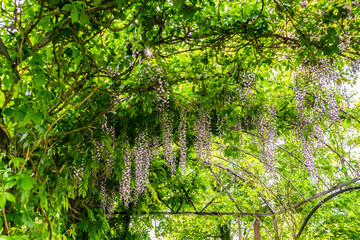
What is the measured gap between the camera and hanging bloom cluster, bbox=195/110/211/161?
2.70 metres

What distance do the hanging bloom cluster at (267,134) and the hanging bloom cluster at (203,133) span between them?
1.78 ft

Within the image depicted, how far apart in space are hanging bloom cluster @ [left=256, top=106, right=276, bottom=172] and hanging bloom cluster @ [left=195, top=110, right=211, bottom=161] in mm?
542

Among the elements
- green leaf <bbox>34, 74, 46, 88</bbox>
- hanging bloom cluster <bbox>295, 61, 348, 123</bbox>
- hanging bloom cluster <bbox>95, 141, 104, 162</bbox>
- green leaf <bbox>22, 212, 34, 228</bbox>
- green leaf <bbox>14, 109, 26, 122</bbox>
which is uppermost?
hanging bloom cluster <bbox>295, 61, 348, 123</bbox>

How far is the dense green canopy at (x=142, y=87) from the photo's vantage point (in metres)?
1.51

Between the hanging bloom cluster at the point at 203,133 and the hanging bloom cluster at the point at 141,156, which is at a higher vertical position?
the hanging bloom cluster at the point at 203,133

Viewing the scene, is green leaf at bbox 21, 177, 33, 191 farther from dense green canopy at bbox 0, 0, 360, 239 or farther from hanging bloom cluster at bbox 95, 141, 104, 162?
hanging bloom cluster at bbox 95, 141, 104, 162

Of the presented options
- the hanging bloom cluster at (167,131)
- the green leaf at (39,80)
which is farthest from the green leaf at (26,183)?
the hanging bloom cluster at (167,131)

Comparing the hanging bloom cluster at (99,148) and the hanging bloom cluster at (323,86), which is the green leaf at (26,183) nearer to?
the hanging bloom cluster at (99,148)

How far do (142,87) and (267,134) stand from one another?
4.88 ft

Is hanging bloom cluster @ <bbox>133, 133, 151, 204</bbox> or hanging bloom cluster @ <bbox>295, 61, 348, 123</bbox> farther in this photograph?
hanging bloom cluster @ <bbox>133, 133, 151, 204</bbox>

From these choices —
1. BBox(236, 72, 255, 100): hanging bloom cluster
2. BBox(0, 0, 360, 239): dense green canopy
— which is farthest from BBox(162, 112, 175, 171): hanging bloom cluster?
BBox(236, 72, 255, 100): hanging bloom cluster

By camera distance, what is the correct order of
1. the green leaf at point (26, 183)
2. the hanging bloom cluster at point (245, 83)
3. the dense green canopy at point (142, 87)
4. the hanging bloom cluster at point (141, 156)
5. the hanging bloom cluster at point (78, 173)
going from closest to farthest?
1. the green leaf at point (26, 183)
2. the dense green canopy at point (142, 87)
3. the hanging bloom cluster at point (78, 173)
4. the hanging bloom cluster at point (245, 83)
5. the hanging bloom cluster at point (141, 156)

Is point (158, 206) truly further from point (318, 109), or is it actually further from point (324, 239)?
point (324, 239)

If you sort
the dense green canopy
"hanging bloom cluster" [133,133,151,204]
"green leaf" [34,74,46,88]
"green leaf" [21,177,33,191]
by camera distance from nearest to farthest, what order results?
1. "green leaf" [21,177,33,191]
2. "green leaf" [34,74,46,88]
3. the dense green canopy
4. "hanging bloom cluster" [133,133,151,204]
